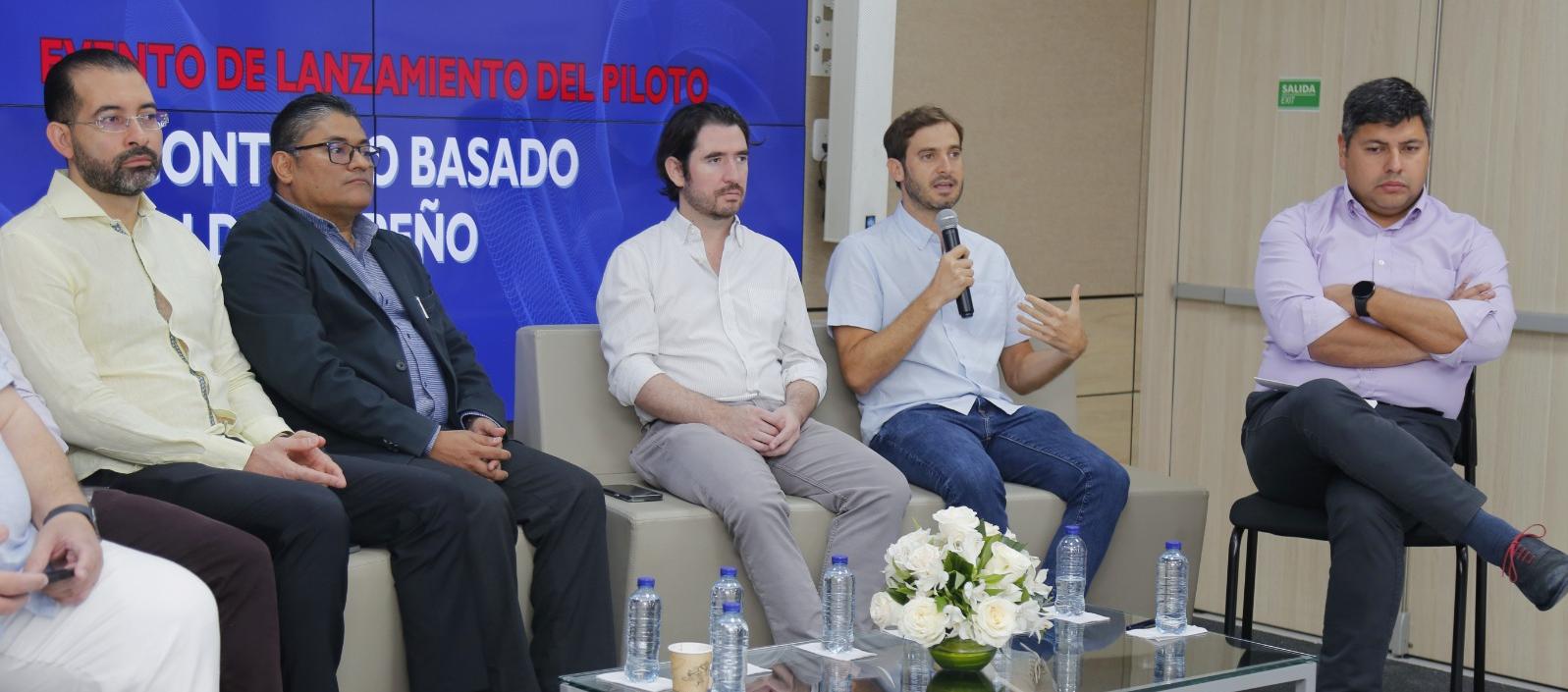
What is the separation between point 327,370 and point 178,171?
759 mm

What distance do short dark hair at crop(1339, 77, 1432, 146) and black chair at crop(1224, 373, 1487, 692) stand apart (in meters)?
0.65

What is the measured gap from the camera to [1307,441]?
12.8ft

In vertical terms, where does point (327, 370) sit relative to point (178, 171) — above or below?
below

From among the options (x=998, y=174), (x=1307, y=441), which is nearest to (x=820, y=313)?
(x=998, y=174)

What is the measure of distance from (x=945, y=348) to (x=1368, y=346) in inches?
41.0

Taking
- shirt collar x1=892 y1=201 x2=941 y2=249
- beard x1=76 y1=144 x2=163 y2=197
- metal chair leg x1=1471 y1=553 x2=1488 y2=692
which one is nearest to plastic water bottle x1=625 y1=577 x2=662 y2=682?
beard x1=76 y1=144 x2=163 y2=197

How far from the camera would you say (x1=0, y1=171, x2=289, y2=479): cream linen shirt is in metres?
3.17

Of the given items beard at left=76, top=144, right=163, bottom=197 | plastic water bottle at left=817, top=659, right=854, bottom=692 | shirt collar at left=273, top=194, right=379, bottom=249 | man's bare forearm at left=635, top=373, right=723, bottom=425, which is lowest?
plastic water bottle at left=817, top=659, right=854, bottom=692

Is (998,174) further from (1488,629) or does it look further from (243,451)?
(243,451)

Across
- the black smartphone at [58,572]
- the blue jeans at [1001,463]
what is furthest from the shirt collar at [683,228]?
the black smartphone at [58,572]

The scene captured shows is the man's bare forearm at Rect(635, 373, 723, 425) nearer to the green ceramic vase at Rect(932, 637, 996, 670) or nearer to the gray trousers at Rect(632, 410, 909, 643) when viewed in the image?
Result: the gray trousers at Rect(632, 410, 909, 643)

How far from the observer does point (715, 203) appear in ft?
13.9

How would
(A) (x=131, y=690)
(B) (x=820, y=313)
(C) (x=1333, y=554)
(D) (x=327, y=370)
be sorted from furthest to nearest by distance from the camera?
1. (B) (x=820, y=313)
2. (C) (x=1333, y=554)
3. (D) (x=327, y=370)
4. (A) (x=131, y=690)

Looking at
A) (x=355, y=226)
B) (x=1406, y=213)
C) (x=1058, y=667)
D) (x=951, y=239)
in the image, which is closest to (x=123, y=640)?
(x=355, y=226)
